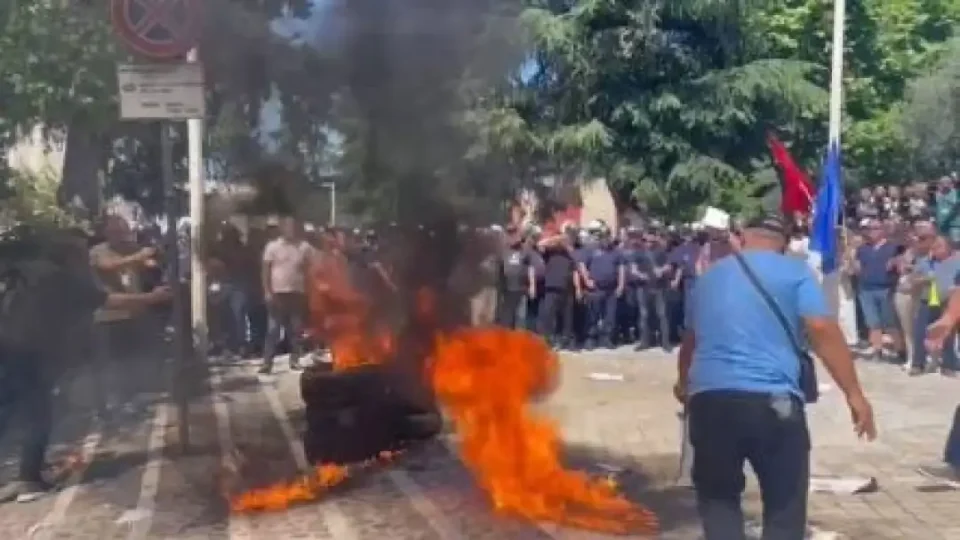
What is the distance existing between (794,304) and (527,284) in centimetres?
1161

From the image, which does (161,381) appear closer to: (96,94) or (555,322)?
(96,94)

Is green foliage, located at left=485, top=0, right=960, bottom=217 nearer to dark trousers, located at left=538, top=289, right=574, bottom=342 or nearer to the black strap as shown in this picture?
dark trousers, located at left=538, top=289, right=574, bottom=342

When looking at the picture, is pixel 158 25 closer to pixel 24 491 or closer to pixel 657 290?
pixel 24 491

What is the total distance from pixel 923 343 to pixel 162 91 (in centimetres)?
838

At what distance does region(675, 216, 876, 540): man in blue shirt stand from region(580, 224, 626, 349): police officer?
12220 mm

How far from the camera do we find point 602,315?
719 inches

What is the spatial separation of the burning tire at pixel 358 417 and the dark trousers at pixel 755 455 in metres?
3.28

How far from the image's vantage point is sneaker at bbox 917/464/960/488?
871cm

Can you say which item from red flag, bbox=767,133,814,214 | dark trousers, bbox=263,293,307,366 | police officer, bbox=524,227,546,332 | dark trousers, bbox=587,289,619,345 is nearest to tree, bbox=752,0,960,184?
dark trousers, bbox=587,289,619,345

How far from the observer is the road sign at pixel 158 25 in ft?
28.6

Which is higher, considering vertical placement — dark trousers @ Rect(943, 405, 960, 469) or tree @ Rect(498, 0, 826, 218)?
tree @ Rect(498, 0, 826, 218)

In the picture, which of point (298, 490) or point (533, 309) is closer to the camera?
point (298, 490)

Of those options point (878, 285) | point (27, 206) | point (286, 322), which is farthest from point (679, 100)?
point (286, 322)

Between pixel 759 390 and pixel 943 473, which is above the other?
pixel 759 390
